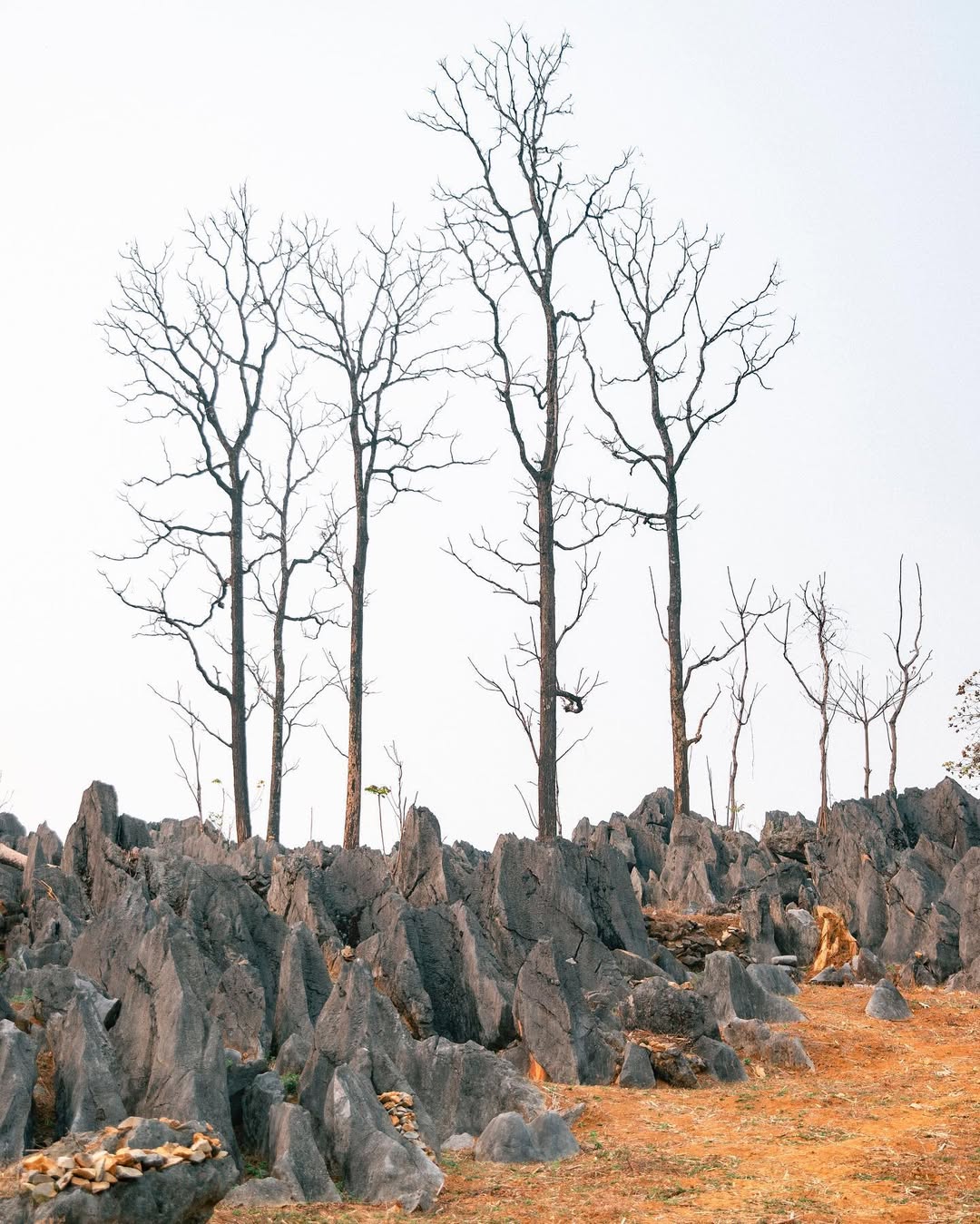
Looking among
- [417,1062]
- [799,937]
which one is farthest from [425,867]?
[417,1062]

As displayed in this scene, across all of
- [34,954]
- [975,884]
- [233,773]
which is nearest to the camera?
[34,954]

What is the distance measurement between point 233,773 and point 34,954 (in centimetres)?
1286

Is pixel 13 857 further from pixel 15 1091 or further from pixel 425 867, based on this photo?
pixel 15 1091

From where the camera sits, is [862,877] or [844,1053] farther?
[862,877]

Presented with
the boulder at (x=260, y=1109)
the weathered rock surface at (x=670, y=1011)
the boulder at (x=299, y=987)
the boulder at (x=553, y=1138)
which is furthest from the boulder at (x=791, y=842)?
the boulder at (x=260, y=1109)

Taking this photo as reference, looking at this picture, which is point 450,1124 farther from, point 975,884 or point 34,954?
point 975,884

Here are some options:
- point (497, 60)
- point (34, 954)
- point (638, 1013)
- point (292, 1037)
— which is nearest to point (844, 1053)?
point (638, 1013)

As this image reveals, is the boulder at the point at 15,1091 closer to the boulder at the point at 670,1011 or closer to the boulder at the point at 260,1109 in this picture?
the boulder at the point at 260,1109

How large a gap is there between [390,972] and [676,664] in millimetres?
13296

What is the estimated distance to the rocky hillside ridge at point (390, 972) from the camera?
8.98m

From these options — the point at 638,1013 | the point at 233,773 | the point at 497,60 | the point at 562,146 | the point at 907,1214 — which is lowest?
the point at 907,1214

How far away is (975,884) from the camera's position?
16.7 metres

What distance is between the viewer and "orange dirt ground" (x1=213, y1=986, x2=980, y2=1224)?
855cm

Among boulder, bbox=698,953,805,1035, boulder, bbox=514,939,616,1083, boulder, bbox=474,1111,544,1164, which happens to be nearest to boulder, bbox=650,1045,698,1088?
boulder, bbox=514,939,616,1083
